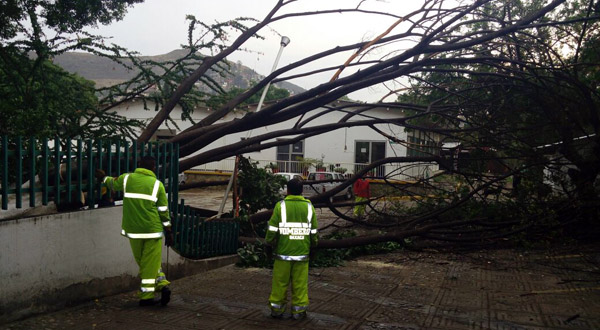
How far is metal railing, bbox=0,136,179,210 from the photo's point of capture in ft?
16.4

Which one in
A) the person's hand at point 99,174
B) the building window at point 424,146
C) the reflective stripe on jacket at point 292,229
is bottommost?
the reflective stripe on jacket at point 292,229

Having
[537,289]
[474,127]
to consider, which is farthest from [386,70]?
[537,289]

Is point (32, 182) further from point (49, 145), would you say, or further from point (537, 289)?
point (537, 289)

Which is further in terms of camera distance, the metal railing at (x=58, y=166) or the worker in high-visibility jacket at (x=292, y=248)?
the worker in high-visibility jacket at (x=292, y=248)

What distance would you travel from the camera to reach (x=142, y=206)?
5527mm

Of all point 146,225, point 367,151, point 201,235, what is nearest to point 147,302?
point 146,225

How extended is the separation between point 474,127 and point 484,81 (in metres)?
1.19

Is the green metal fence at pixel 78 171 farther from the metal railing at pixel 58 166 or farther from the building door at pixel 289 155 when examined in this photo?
the building door at pixel 289 155

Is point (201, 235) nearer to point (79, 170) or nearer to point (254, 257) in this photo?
point (254, 257)

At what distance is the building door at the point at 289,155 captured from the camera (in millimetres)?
28875

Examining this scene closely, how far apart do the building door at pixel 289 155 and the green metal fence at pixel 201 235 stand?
20.0 metres

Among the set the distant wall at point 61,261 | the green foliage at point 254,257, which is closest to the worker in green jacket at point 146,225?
the distant wall at point 61,261

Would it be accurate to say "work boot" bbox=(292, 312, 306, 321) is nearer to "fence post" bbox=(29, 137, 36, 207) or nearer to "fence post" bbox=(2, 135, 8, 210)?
"fence post" bbox=(29, 137, 36, 207)

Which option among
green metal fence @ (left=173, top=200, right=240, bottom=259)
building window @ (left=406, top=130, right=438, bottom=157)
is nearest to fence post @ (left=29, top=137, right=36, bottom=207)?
green metal fence @ (left=173, top=200, right=240, bottom=259)
